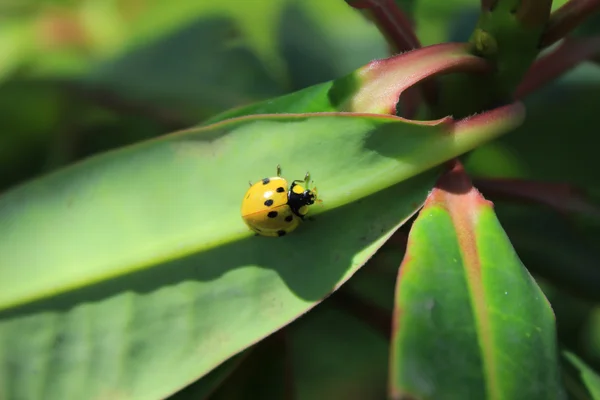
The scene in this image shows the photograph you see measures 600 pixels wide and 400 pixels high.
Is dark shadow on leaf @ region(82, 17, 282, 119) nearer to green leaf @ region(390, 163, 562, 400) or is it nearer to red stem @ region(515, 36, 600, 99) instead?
red stem @ region(515, 36, 600, 99)

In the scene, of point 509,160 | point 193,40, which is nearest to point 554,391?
point 509,160

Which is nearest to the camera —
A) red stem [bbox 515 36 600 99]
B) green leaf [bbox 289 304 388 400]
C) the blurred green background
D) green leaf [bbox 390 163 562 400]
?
green leaf [bbox 390 163 562 400]

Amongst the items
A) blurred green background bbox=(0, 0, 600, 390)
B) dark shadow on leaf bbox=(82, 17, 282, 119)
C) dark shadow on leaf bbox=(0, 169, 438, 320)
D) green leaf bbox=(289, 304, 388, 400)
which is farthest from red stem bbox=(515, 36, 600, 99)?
green leaf bbox=(289, 304, 388, 400)

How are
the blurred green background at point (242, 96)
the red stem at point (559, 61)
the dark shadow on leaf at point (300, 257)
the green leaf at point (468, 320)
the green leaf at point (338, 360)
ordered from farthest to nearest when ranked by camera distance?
1. the green leaf at point (338, 360)
2. the blurred green background at point (242, 96)
3. the red stem at point (559, 61)
4. the dark shadow on leaf at point (300, 257)
5. the green leaf at point (468, 320)

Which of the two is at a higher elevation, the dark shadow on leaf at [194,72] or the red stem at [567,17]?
the dark shadow on leaf at [194,72]

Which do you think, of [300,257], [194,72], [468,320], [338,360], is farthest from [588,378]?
[194,72]

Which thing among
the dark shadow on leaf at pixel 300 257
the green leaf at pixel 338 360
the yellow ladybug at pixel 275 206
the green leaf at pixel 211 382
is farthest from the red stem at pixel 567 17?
the green leaf at pixel 338 360

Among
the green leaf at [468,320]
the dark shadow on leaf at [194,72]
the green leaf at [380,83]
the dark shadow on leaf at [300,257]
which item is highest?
the dark shadow on leaf at [194,72]

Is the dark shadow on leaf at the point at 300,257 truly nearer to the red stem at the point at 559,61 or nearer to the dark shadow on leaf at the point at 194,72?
the red stem at the point at 559,61
